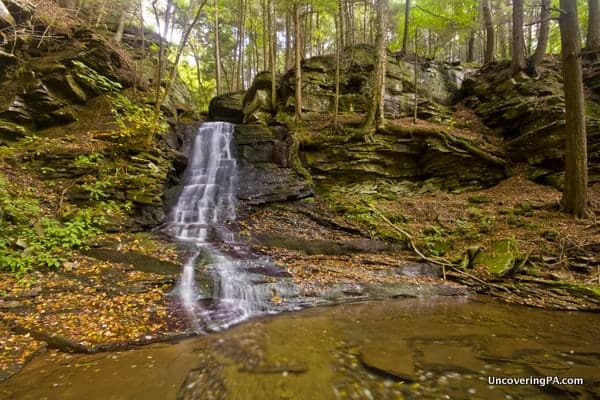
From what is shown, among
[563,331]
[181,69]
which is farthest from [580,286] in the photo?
[181,69]

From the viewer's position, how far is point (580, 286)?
6.22 m

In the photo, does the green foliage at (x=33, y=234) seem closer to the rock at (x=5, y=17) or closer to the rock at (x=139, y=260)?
the rock at (x=139, y=260)

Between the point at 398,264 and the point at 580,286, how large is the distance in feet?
12.2

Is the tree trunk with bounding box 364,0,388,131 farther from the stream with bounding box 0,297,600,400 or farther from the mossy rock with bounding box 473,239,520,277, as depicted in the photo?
the stream with bounding box 0,297,600,400

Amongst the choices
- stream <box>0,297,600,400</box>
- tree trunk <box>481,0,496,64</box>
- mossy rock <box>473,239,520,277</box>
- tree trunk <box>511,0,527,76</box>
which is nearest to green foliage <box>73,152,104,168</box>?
stream <box>0,297,600,400</box>

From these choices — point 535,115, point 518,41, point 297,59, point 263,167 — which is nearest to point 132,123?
point 263,167

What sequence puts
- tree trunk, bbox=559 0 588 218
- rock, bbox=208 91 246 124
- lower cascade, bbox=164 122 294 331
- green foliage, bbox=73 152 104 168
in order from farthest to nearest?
rock, bbox=208 91 246 124, green foliage, bbox=73 152 104 168, tree trunk, bbox=559 0 588 218, lower cascade, bbox=164 122 294 331

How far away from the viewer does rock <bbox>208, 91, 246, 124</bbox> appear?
19.0m

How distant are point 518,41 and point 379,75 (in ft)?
23.8

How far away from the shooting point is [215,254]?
7992 mm

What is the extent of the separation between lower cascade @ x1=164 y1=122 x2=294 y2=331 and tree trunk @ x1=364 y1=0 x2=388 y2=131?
20.4ft

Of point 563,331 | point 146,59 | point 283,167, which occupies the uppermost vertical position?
point 146,59

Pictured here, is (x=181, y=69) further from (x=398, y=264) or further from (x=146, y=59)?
(x=398, y=264)

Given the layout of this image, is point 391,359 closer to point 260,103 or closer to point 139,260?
point 139,260
